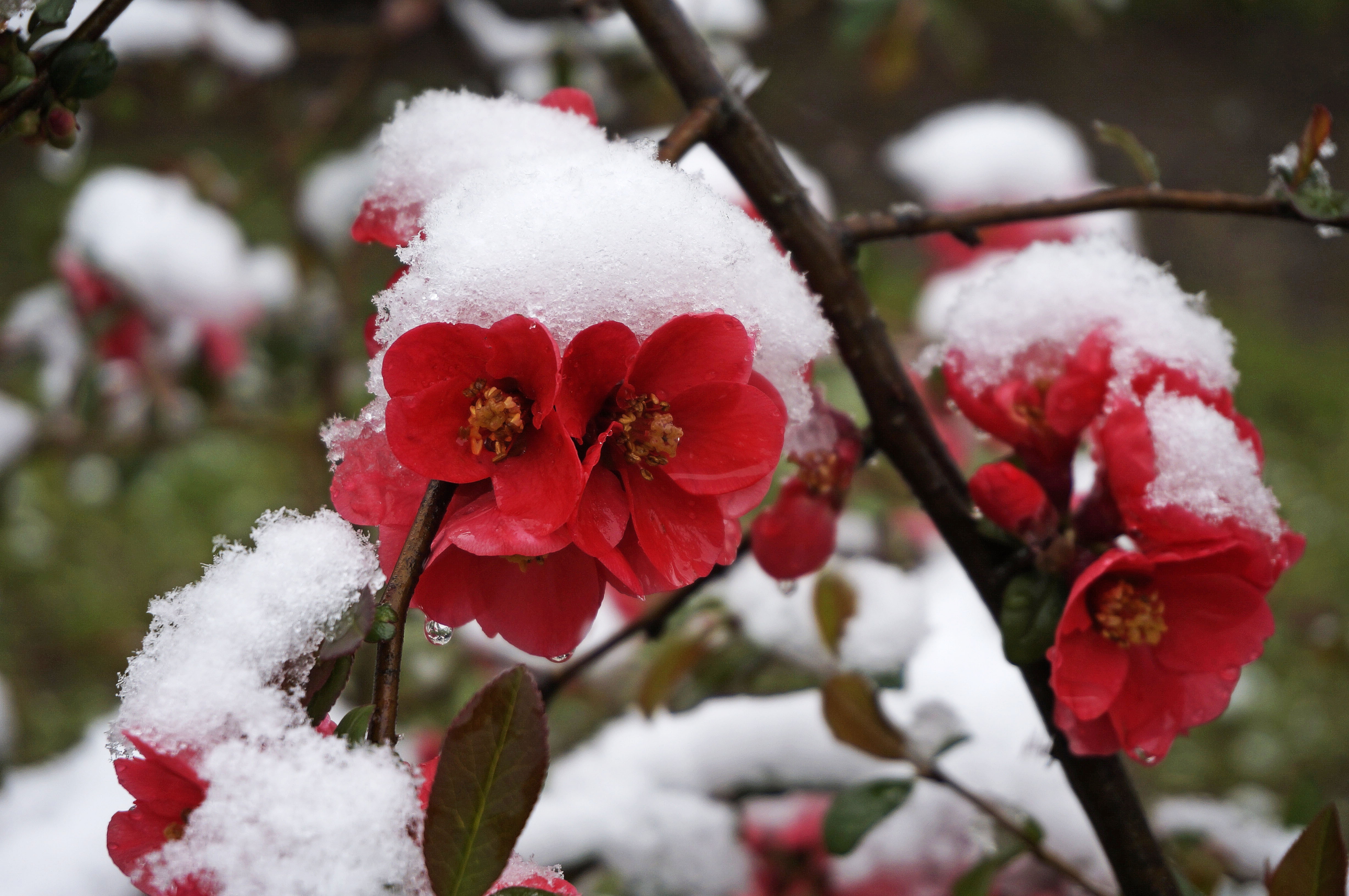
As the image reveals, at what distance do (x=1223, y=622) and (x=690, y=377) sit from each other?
12.6 inches

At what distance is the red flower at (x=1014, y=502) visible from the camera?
1.69ft

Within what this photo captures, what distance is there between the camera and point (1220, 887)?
906mm

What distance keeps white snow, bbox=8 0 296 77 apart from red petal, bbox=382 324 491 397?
113 cm

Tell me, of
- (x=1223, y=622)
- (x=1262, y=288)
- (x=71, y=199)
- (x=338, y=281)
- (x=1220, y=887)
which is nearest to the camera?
(x=1223, y=622)

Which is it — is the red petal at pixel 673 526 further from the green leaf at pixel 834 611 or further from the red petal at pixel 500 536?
the green leaf at pixel 834 611

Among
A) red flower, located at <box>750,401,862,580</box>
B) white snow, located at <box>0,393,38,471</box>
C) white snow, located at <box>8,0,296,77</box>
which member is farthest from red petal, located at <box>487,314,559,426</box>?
white snow, located at <box>0,393,38,471</box>

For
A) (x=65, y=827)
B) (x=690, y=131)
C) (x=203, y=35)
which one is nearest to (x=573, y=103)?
(x=690, y=131)

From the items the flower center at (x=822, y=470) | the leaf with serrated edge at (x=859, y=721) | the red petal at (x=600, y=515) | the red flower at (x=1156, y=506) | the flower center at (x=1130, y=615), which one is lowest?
the leaf with serrated edge at (x=859, y=721)

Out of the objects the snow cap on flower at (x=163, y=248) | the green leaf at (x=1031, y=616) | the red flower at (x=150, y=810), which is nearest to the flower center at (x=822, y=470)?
the green leaf at (x=1031, y=616)

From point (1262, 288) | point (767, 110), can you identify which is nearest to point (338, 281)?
point (767, 110)

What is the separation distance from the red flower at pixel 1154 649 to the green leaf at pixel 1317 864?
0.06 m

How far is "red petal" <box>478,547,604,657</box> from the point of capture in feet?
1.38

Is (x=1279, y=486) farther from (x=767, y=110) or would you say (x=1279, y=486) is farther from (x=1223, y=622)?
(x=1223, y=622)

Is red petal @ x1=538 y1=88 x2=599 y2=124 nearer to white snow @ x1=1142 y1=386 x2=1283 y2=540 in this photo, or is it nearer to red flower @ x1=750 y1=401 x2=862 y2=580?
red flower @ x1=750 y1=401 x2=862 y2=580
